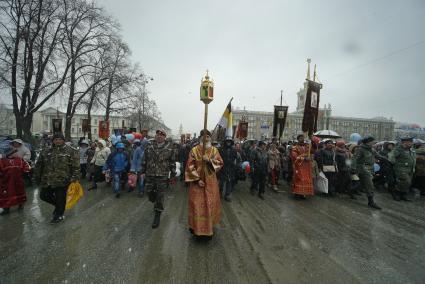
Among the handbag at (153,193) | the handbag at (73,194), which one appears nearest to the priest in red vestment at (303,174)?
the handbag at (153,193)

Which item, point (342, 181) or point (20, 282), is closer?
point (20, 282)

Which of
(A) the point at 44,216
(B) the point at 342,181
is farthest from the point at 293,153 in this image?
(A) the point at 44,216

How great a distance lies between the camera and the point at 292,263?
3.29 meters

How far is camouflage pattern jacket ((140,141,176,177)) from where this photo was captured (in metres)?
4.89

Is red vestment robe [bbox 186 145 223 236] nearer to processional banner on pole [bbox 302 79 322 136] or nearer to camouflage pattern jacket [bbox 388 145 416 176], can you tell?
processional banner on pole [bbox 302 79 322 136]

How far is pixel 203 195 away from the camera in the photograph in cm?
408

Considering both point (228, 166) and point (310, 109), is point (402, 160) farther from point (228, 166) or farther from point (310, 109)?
point (228, 166)

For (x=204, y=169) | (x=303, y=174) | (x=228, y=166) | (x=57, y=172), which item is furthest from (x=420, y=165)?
(x=57, y=172)

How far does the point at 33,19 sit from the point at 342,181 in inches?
767

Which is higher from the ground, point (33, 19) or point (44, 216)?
point (33, 19)

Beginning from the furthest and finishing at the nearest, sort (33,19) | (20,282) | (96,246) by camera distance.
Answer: (33,19) → (96,246) → (20,282)

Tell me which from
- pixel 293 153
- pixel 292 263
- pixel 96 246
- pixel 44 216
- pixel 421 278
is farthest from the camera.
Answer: pixel 293 153

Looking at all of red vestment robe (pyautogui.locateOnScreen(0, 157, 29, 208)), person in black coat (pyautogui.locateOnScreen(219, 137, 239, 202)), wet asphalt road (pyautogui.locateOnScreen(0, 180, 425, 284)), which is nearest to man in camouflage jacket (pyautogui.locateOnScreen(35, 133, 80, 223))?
wet asphalt road (pyautogui.locateOnScreen(0, 180, 425, 284))

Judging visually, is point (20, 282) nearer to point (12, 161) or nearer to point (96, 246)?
point (96, 246)
